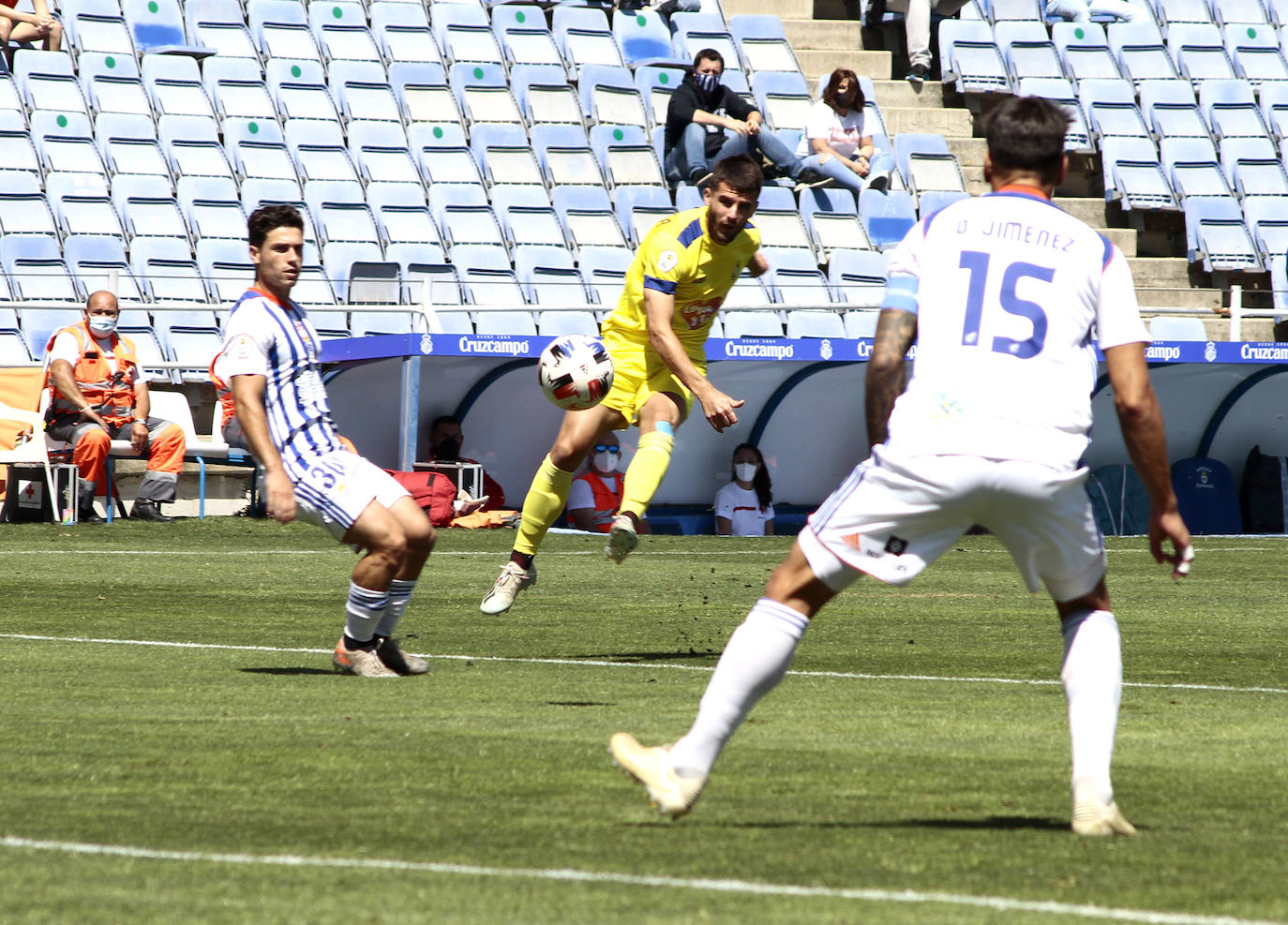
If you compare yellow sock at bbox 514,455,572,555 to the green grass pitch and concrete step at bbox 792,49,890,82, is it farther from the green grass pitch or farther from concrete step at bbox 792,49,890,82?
concrete step at bbox 792,49,890,82

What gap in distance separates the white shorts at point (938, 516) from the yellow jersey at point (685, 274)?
4534mm

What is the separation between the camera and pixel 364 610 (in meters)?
7.14

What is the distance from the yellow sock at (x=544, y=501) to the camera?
8898 mm

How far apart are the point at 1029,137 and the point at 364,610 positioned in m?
3.67

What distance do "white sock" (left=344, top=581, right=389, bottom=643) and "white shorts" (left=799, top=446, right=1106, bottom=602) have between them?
318 cm

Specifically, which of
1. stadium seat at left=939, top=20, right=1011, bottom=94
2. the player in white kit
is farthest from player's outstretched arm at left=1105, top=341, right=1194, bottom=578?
stadium seat at left=939, top=20, right=1011, bottom=94

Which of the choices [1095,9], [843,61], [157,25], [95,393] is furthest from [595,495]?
[1095,9]

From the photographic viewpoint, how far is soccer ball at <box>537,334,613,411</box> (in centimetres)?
895

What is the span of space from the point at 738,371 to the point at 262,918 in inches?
621

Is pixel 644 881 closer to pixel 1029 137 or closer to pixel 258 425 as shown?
pixel 1029 137

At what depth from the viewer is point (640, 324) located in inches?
363

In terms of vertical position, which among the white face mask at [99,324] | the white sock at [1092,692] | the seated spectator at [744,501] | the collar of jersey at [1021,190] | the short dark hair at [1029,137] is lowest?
the seated spectator at [744,501]

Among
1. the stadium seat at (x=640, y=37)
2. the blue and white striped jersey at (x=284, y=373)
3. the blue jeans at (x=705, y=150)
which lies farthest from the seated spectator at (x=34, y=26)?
the blue and white striped jersey at (x=284, y=373)

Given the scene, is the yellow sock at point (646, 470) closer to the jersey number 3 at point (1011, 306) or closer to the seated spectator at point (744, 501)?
the jersey number 3 at point (1011, 306)
